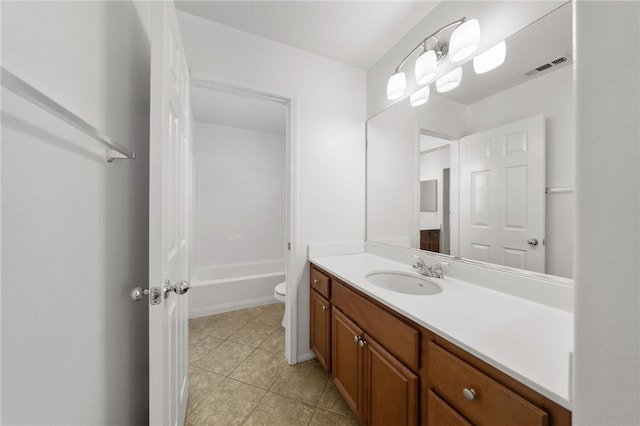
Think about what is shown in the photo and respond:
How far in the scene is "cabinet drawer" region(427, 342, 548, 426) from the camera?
0.56 meters

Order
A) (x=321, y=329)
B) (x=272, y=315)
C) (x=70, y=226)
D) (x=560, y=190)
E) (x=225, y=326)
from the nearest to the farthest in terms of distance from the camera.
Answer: (x=70, y=226) → (x=560, y=190) → (x=321, y=329) → (x=225, y=326) → (x=272, y=315)

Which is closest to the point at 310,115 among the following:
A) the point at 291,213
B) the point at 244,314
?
the point at 291,213

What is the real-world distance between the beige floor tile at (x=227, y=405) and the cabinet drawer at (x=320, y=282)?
2.40ft

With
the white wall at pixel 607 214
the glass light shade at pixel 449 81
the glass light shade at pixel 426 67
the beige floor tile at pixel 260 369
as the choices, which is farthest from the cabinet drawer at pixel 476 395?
the glass light shade at pixel 426 67

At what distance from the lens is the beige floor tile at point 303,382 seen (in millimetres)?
1479

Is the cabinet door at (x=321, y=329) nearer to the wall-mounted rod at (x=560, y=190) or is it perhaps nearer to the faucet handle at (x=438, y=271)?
the faucet handle at (x=438, y=271)

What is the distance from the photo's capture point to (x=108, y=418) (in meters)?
0.73

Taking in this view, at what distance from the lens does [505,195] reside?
111cm

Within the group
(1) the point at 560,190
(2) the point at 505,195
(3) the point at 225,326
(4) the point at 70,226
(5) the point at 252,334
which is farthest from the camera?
(3) the point at 225,326

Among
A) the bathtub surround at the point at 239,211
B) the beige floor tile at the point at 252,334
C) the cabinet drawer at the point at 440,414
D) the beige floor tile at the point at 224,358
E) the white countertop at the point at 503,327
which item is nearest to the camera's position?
the white countertop at the point at 503,327

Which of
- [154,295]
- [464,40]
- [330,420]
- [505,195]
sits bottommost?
[330,420]

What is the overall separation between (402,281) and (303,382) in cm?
99

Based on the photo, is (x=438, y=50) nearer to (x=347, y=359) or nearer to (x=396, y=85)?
(x=396, y=85)

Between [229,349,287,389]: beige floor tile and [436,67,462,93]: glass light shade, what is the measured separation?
2198 millimetres
